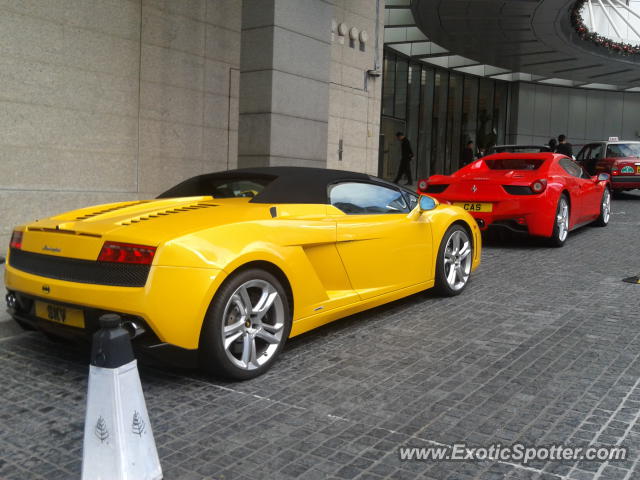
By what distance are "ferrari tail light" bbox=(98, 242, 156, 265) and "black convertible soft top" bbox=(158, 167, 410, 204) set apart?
1186 mm

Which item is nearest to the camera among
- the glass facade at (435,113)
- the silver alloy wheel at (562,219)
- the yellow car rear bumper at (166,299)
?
the yellow car rear bumper at (166,299)

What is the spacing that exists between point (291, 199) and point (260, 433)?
1908 mm

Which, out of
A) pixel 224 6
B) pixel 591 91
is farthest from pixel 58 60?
pixel 591 91

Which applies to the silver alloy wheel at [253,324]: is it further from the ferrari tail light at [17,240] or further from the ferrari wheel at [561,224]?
the ferrari wheel at [561,224]

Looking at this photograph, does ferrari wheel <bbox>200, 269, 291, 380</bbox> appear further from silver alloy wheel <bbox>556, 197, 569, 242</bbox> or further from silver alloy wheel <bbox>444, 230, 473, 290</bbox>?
silver alloy wheel <bbox>556, 197, 569, 242</bbox>

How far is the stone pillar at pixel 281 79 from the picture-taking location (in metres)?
10.3

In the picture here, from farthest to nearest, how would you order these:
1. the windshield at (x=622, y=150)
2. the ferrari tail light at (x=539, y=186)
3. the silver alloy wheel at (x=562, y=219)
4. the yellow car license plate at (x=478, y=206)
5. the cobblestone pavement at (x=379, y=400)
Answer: the windshield at (x=622, y=150) → the silver alloy wheel at (x=562, y=219) → the yellow car license plate at (x=478, y=206) → the ferrari tail light at (x=539, y=186) → the cobblestone pavement at (x=379, y=400)

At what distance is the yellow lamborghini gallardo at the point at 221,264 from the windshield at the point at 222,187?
12 mm

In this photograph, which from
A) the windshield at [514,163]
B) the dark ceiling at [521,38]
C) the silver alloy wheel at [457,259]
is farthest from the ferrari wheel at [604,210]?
the dark ceiling at [521,38]

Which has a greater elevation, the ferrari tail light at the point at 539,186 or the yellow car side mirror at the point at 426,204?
the ferrari tail light at the point at 539,186

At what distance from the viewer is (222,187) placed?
502 centimetres

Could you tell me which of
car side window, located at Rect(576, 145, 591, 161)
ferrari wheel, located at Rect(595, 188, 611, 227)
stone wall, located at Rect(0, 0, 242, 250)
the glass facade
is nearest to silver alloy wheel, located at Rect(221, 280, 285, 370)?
stone wall, located at Rect(0, 0, 242, 250)

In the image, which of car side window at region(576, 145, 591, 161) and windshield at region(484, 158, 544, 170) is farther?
car side window at region(576, 145, 591, 161)

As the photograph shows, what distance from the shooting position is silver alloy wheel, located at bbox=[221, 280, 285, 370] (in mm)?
3729
